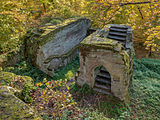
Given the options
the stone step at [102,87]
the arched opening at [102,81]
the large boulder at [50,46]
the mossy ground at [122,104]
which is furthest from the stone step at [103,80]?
the large boulder at [50,46]

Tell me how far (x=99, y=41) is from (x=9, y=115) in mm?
5289

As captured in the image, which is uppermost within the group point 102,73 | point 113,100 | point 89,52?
point 89,52

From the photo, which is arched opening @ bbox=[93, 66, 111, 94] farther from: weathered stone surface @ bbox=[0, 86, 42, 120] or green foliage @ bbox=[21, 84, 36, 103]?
weathered stone surface @ bbox=[0, 86, 42, 120]

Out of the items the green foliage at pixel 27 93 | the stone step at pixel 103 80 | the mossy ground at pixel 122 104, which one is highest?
the green foliage at pixel 27 93

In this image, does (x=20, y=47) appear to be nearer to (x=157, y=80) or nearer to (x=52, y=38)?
(x=52, y=38)

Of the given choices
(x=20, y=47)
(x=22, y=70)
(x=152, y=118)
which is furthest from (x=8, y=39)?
(x=152, y=118)

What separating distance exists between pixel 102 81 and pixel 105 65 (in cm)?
155

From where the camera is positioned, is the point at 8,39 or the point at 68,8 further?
the point at 68,8

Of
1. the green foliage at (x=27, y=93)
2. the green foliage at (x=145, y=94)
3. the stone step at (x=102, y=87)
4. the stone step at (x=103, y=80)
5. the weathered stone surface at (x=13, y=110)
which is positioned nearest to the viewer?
the weathered stone surface at (x=13, y=110)

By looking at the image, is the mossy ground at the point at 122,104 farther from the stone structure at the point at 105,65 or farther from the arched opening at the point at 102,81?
the stone structure at the point at 105,65

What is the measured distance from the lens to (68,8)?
14.0m

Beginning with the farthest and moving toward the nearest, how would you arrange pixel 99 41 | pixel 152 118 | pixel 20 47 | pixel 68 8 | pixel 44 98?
1. pixel 68 8
2. pixel 20 47
3. pixel 99 41
4. pixel 152 118
5. pixel 44 98

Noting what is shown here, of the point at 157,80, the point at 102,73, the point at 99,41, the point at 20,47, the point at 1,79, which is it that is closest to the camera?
the point at 1,79

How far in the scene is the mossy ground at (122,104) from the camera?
20.5ft
